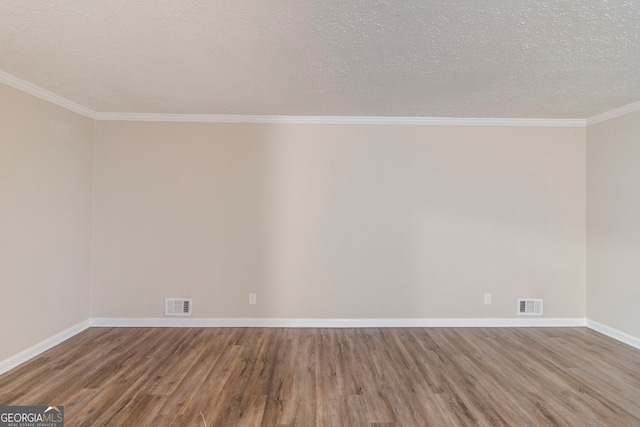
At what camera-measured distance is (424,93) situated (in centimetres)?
278

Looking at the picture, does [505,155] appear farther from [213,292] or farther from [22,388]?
[22,388]

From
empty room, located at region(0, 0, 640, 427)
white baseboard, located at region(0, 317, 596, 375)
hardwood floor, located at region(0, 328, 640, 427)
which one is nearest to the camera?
empty room, located at region(0, 0, 640, 427)

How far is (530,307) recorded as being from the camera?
142 inches

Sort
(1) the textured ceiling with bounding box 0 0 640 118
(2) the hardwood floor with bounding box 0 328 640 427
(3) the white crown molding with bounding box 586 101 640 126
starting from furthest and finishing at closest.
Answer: (3) the white crown molding with bounding box 586 101 640 126 < (2) the hardwood floor with bounding box 0 328 640 427 < (1) the textured ceiling with bounding box 0 0 640 118

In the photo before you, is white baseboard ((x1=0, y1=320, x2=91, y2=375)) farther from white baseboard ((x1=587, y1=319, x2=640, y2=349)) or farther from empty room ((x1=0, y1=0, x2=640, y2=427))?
white baseboard ((x1=587, y1=319, x2=640, y2=349))

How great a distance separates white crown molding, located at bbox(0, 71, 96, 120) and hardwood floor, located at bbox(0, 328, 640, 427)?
2.44 metres

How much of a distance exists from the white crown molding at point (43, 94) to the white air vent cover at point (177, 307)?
A: 2.33 m

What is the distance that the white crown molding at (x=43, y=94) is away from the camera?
2480 millimetres

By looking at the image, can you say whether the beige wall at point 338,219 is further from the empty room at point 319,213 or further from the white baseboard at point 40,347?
the white baseboard at point 40,347

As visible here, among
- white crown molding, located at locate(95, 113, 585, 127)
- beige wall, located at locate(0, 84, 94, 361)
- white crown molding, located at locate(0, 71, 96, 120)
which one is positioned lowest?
beige wall, located at locate(0, 84, 94, 361)

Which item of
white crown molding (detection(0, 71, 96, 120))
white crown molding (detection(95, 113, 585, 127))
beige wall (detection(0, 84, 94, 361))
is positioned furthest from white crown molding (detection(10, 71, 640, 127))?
beige wall (detection(0, 84, 94, 361))

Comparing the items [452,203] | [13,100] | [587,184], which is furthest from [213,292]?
[587,184]

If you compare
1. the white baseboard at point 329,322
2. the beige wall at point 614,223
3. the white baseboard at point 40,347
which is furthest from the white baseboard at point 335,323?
the beige wall at point 614,223

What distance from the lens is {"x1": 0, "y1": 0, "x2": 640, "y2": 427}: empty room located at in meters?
1.94
